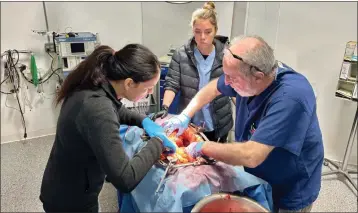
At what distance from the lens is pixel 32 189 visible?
Result: 2418 mm

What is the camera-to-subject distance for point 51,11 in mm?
2992

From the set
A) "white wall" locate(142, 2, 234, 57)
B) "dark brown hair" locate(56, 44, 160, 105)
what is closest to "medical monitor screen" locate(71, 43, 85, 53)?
"white wall" locate(142, 2, 234, 57)

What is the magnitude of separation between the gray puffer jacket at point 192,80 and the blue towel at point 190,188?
0.77 meters

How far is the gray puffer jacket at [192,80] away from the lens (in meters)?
1.93

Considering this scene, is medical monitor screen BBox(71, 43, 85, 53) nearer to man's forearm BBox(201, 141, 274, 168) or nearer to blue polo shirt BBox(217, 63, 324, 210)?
blue polo shirt BBox(217, 63, 324, 210)

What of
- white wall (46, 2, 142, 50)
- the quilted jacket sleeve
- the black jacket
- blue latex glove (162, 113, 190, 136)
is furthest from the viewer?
white wall (46, 2, 142, 50)

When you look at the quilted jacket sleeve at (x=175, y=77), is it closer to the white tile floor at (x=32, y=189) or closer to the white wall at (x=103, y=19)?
the white tile floor at (x=32, y=189)

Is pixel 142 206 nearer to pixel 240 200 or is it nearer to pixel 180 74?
pixel 240 200

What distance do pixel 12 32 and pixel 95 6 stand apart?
0.88 metres

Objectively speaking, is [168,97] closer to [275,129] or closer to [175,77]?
[175,77]

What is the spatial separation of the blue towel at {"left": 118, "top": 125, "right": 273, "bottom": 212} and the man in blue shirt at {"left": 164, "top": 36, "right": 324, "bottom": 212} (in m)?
0.07

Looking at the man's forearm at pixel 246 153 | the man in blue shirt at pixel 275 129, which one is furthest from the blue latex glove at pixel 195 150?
the man's forearm at pixel 246 153

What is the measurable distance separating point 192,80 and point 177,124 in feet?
1.75

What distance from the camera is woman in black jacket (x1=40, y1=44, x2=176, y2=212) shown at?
37.4 inches
